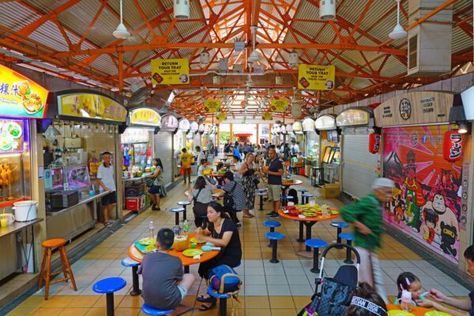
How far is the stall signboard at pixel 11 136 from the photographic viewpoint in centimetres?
530

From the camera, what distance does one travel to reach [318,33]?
1147 centimetres

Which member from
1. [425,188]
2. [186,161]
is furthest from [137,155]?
[425,188]

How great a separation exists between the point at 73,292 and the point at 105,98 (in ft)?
14.2

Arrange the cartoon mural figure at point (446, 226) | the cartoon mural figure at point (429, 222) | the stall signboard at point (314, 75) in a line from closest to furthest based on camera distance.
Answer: the cartoon mural figure at point (446, 226), the cartoon mural figure at point (429, 222), the stall signboard at point (314, 75)

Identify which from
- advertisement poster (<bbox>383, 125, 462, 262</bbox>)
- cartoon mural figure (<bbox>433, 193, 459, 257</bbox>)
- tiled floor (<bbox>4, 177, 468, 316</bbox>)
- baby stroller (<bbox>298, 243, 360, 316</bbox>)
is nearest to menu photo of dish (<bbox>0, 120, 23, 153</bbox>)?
tiled floor (<bbox>4, 177, 468, 316</bbox>)

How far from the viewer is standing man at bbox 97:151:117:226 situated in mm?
8352

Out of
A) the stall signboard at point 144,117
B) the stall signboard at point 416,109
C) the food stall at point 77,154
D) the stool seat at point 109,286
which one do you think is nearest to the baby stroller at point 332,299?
the stool seat at point 109,286

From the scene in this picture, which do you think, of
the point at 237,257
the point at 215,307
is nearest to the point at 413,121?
the point at 237,257

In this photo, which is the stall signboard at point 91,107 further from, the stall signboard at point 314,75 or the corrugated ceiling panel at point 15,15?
the stall signboard at point 314,75

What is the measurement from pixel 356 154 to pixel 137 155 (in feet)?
25.2

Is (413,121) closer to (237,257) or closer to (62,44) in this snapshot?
(237,257)

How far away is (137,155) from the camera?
12.6 metres

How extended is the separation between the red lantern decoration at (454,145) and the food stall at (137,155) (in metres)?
7.51

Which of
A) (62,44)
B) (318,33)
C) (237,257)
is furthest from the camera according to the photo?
(318,33)
